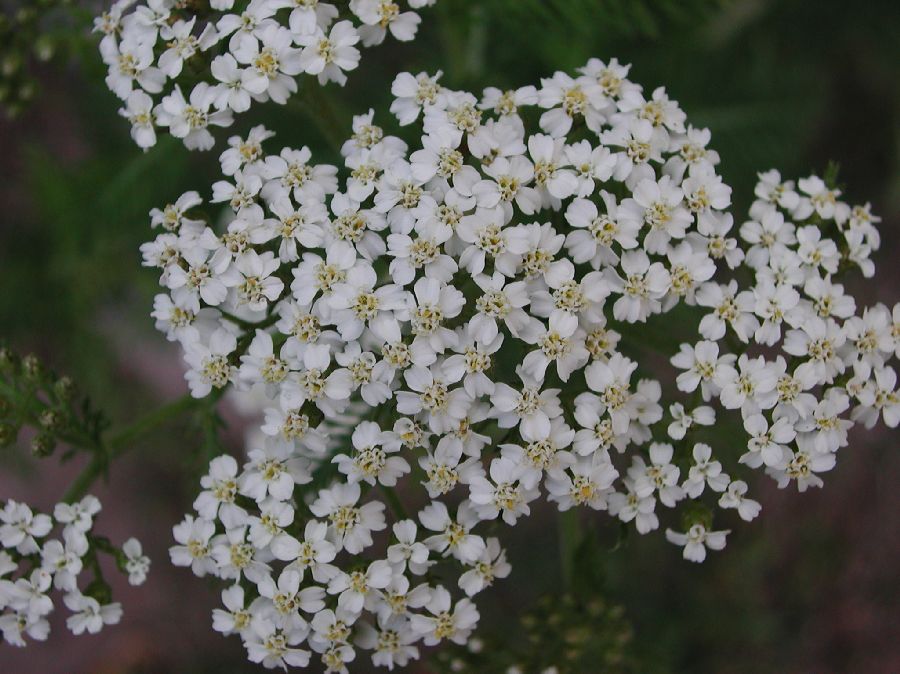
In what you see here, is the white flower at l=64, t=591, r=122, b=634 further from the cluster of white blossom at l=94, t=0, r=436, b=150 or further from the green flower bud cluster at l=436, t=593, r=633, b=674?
the cluster of white blossom at l=94, t=0, r=436, b=150

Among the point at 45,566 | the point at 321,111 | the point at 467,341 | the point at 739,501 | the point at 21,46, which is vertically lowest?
the point at 739,501

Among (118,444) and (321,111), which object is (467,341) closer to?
(321,111)

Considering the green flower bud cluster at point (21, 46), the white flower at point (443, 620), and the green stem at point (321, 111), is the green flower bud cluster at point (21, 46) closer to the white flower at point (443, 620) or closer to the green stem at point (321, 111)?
the green stem at point (321, 111)

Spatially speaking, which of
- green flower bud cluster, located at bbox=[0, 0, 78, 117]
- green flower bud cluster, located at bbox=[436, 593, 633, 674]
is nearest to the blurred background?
green flower bud cluster, located at bbox=[0, 0, 78, 117]

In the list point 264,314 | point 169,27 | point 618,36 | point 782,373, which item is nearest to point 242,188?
point 264,314

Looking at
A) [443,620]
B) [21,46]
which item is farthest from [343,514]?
[21,46]

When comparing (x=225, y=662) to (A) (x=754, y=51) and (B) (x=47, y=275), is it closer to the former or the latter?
(B) (x=47, y=275)
